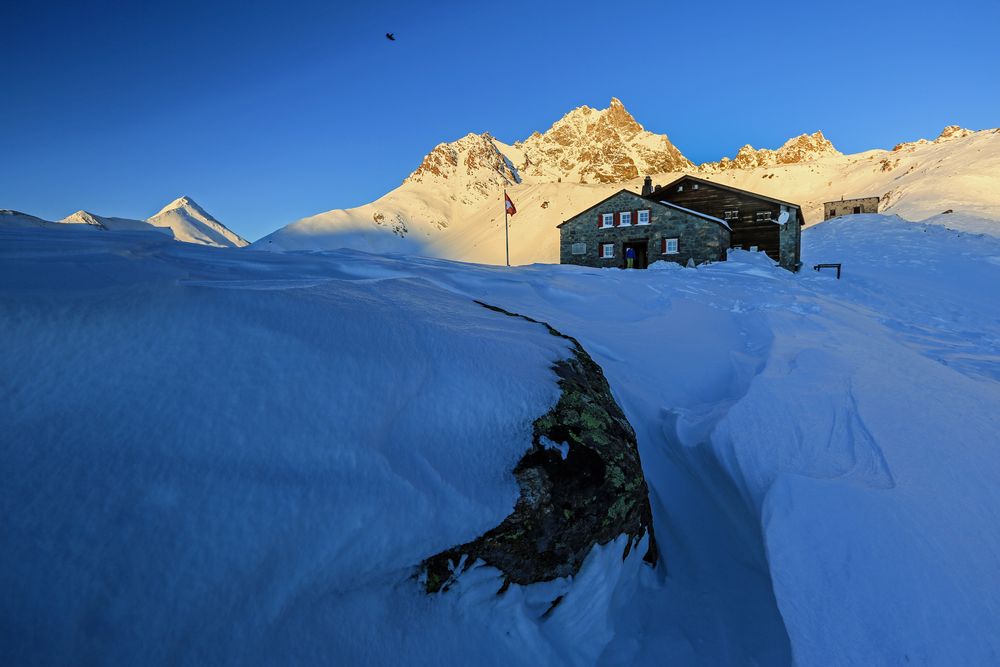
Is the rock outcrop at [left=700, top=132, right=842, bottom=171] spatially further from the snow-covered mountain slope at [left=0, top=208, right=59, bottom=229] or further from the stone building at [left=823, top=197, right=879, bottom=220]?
the snow-covered mountain slope at [left=0, top=208, right=59, bottom=229]

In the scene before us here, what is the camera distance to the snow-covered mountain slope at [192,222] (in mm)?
94875

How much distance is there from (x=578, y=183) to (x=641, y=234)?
195ft

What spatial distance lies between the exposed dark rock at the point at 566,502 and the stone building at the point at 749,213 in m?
24.9

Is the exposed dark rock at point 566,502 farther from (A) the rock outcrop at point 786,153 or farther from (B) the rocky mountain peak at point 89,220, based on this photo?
(A) the rock outcrop at point 786,153

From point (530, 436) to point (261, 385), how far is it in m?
1.19

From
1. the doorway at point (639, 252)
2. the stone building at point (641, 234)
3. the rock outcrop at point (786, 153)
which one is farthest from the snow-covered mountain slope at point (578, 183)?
the doorway at point (639, 252)

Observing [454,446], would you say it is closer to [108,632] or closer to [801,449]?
[108,632]

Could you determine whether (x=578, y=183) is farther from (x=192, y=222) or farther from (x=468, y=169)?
(x=192, y=222)

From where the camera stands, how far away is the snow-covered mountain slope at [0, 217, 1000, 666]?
1274 millimetres

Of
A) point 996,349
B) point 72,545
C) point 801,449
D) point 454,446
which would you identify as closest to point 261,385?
point 72,545

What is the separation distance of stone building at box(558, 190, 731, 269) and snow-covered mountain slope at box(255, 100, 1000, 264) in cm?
1806

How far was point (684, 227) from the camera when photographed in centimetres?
2348

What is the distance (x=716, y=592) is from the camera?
7.73 feet

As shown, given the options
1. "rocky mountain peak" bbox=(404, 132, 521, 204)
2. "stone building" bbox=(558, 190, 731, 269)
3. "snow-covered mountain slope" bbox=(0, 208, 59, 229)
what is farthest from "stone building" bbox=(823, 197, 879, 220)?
"rocky mountain peak" bbox=(404, 132, 521, 204)
